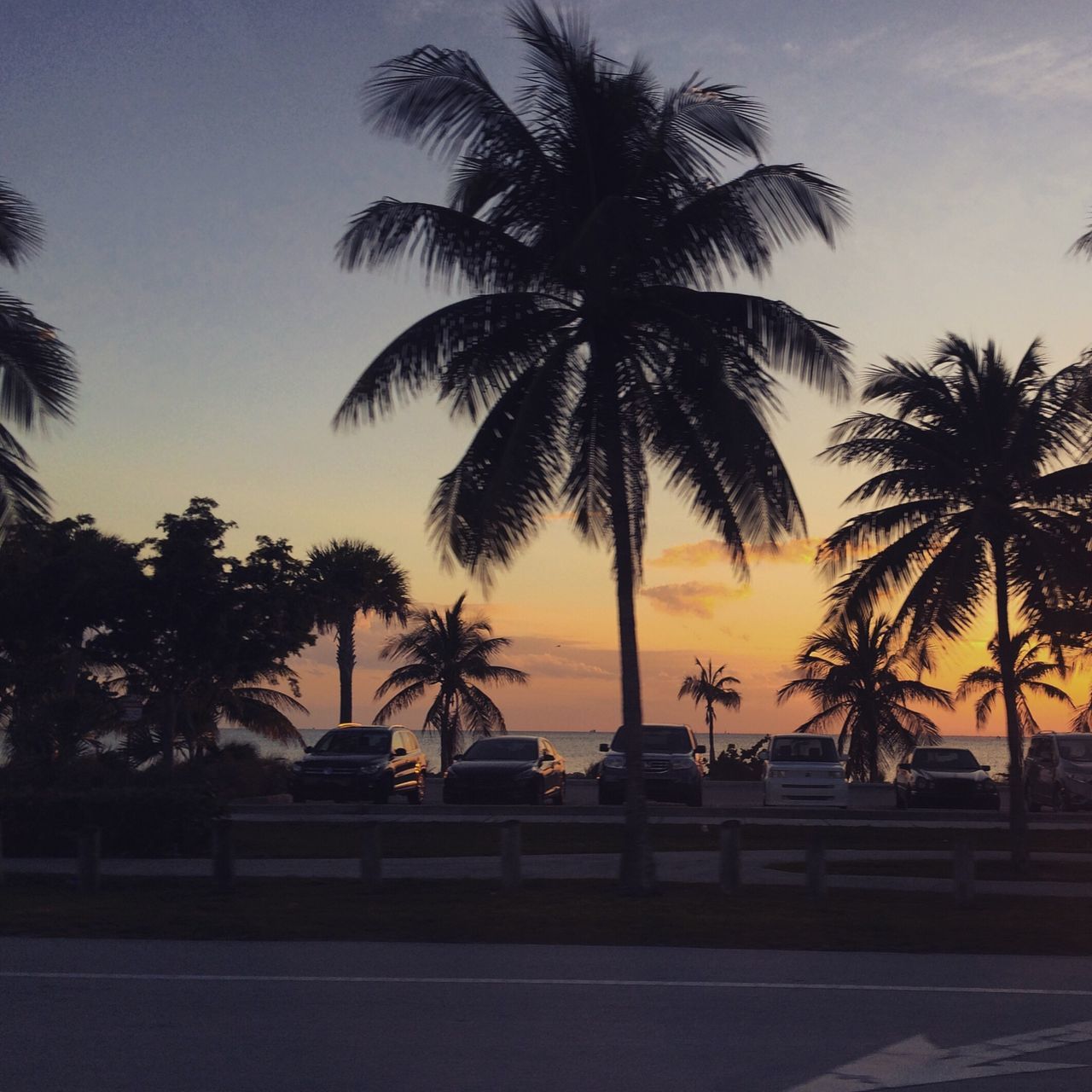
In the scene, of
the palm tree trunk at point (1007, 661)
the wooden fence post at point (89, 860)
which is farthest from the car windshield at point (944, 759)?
the wooden fence post at point (89, 860)

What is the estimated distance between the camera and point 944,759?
103 feet

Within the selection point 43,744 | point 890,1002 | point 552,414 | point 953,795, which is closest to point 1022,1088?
point 890,1002

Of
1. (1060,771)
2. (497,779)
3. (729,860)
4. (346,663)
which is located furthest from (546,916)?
(346,663)

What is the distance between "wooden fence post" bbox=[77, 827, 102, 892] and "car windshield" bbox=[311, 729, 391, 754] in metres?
13.8

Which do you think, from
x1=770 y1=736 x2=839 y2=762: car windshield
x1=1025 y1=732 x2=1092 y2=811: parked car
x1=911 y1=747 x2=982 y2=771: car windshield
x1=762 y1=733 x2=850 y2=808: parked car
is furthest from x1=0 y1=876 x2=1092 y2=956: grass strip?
x1=1025 y1=732 x2=1092 y2=811: parked car

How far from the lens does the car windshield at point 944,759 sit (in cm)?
3105

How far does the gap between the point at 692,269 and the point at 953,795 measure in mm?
18480

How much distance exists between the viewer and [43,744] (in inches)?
1245

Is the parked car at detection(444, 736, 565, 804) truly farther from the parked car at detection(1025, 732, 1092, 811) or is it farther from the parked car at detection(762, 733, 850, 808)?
the parked car at detection(1025, 732, 1092, 811)

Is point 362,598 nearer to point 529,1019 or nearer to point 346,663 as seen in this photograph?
point 346,663

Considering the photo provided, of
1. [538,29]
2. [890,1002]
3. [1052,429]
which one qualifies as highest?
[538,29]

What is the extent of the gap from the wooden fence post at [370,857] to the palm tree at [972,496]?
358 inches

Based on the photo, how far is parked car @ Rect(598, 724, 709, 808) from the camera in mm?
29547

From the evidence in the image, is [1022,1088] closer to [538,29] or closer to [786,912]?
[786,912]
